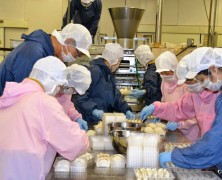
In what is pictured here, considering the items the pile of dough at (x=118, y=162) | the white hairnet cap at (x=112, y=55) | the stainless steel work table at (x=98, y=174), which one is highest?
the white hairnet cap at (x=112, y=55)

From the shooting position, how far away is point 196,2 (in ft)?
22.5

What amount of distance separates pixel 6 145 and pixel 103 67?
5.51ft

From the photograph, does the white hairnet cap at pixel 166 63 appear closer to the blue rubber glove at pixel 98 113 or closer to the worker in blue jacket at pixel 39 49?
the blue rubber glove at pixel 98 113

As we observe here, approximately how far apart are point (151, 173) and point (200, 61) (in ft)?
2.00

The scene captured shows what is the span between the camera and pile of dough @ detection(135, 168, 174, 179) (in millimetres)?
1417

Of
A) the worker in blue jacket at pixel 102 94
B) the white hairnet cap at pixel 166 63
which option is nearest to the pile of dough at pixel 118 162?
the worker in blue jacket at pixel 102 94

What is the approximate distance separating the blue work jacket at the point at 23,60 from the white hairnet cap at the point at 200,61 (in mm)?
916

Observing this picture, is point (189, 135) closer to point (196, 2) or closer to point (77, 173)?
point (77, 173)

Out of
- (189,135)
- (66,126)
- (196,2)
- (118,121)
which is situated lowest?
(189,135)

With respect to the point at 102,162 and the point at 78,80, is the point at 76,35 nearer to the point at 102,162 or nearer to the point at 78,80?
the point at 78,80

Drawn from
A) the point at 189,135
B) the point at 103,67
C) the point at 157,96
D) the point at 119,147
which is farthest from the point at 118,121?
the point at 157,96

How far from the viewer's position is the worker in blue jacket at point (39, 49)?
1.90 m

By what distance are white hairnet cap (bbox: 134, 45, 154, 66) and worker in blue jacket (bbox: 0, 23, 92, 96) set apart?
1.64 metres

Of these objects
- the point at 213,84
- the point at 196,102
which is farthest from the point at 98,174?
the point at 196,102
